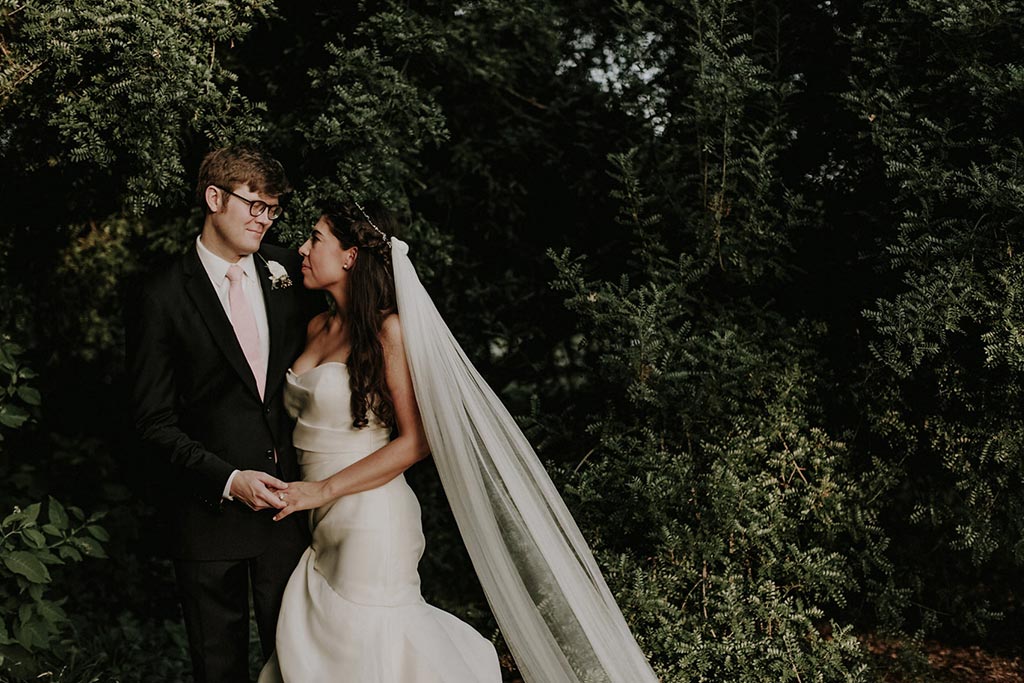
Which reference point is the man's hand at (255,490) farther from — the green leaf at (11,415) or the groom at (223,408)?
the green leaf at (11,415)

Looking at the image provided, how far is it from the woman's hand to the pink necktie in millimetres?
332

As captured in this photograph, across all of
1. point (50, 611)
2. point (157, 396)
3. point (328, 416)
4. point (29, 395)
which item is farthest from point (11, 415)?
point (328, 416)

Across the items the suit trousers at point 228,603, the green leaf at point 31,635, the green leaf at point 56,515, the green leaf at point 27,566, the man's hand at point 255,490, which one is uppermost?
the man's hand at point 255,490

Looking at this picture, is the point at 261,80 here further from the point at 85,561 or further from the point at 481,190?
the point at 85,561

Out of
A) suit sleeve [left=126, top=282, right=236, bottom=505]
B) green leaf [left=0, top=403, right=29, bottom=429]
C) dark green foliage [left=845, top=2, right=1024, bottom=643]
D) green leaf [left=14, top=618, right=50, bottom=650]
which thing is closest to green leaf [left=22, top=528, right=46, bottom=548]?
green leaf [left=14, top=618, right=50, bottom=650]

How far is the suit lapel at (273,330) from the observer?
321 cm

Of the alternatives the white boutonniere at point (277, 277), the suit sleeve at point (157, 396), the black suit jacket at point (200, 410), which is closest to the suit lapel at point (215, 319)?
the black suit jacket at point (200, 410)

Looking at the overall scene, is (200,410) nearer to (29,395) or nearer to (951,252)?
(29,395)

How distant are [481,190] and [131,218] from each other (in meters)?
1.88

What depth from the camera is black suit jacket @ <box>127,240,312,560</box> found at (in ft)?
10.0

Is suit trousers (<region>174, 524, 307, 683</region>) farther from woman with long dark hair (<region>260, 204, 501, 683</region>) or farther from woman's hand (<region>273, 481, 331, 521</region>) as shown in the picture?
woman's hand (<region>273, 481, 331, 521</region>)

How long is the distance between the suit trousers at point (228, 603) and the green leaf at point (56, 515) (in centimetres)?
121

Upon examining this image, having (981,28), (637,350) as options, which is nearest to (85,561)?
(637,350)

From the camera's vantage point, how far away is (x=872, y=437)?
4609 mm
